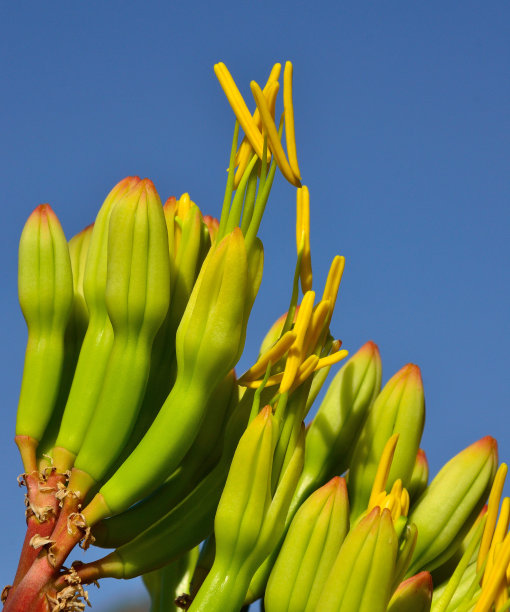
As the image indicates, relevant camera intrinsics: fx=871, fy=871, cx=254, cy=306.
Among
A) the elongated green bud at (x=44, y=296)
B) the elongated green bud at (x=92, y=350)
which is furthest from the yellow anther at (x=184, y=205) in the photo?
the elongated green bud at (x=44, y=296)

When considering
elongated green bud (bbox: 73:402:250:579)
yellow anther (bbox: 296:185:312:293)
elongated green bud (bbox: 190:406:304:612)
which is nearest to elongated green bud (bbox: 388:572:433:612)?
elongated green bud (bbox: 190:406:304:612)

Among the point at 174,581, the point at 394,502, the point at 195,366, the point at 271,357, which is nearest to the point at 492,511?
the point at 394,502

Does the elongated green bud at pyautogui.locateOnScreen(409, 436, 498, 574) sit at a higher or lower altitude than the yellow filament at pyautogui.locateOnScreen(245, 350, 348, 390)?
lower

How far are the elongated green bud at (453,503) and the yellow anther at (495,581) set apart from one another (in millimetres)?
288

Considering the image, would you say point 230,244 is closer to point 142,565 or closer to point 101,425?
point 101,425

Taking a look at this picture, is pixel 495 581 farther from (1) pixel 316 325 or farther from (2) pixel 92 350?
(2) pixel 92 350

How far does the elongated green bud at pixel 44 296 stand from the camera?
2.13 meters

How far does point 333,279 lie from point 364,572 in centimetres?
69

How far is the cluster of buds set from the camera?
191 cm

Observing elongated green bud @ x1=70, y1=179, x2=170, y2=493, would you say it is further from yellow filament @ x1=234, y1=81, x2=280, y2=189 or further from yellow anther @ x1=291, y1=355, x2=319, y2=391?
yellow anther @ x1=291, y1=355, x2=319, y2=391

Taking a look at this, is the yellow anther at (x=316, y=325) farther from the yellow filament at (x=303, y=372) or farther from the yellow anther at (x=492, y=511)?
the yellow anther at (x=492, y=511)

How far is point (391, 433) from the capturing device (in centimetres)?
231

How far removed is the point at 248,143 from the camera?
2.17 metres

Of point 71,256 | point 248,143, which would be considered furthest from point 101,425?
point 248,143
